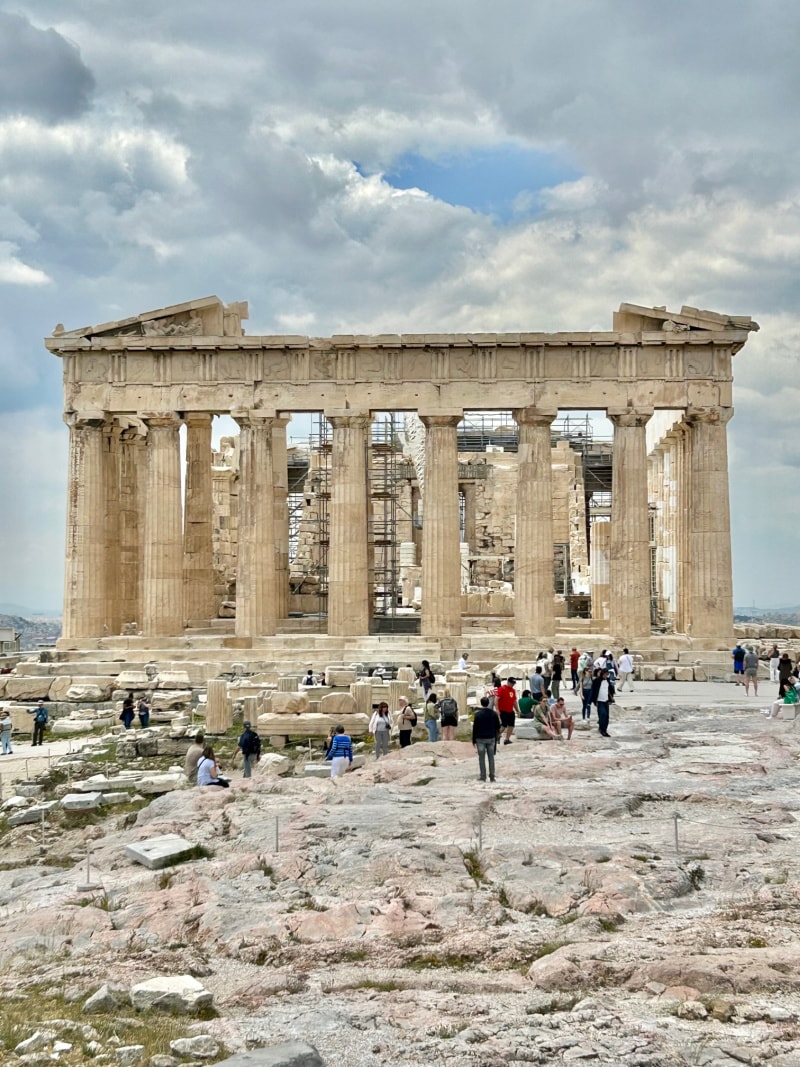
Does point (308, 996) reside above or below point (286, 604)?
below

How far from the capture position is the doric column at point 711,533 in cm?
3306

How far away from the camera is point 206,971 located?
27.7 ft

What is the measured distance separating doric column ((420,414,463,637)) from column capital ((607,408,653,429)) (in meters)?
4.83

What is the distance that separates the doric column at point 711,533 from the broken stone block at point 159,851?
24040 mm

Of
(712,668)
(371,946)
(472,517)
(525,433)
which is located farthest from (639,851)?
(472,517)

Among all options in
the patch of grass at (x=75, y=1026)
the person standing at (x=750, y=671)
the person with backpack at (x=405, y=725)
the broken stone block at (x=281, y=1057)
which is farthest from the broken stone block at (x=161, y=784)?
the person standing at (x=750, y=671)

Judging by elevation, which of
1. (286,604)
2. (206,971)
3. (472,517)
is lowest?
(206,971)

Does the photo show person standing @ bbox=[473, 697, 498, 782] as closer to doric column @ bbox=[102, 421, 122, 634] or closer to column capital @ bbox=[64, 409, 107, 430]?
column capital @ bbox=[64, 409, 107, 430]

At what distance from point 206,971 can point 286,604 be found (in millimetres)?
29021

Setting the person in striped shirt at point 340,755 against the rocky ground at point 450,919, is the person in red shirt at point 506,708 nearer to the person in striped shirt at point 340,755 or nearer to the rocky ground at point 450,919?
the person in striped shirt at point 340,755

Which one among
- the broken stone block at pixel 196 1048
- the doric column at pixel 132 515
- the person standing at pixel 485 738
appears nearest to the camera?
the broken stone block at pixel 196 1048

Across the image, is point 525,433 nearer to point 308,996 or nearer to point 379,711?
point 379,711

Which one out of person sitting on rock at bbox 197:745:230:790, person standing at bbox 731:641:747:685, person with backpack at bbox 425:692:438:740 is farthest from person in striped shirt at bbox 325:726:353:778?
person standing at bbox 731:641:747:685

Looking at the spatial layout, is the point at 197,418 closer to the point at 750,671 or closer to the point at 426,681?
the point at 426,681
